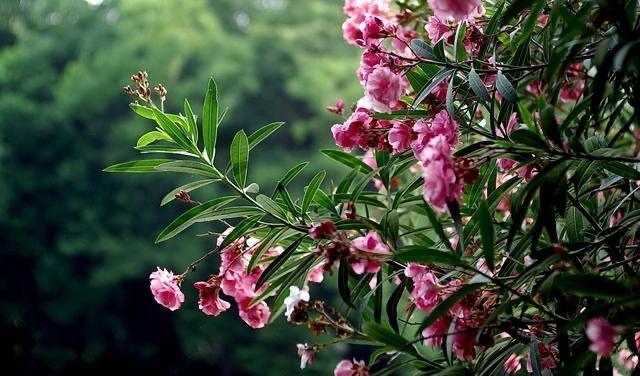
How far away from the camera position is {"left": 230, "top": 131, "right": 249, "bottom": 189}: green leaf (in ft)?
4.06

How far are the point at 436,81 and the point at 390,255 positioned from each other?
26cm

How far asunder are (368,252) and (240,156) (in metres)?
0.28

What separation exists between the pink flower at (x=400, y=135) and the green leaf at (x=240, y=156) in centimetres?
23

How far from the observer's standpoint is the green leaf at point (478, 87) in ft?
3.46

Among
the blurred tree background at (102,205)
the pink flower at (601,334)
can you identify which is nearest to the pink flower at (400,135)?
the pink flower at (601,334)

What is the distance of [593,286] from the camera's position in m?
0.86

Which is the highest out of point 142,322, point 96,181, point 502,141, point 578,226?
point 502,141

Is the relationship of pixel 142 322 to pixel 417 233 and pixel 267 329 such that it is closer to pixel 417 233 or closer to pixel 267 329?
pixel 267 329

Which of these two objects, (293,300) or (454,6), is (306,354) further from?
(454,6)

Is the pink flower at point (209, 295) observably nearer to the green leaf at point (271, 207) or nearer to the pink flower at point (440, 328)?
the green leaf at point (271, 207)

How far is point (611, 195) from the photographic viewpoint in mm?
1387

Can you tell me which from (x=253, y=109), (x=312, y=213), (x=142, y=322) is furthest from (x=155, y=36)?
(x=312, y=213)

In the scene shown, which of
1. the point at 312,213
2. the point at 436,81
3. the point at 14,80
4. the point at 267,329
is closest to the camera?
the point at 436,81

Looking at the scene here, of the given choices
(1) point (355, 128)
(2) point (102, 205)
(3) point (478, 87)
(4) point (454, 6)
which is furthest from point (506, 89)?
(2) point (102, 205)
